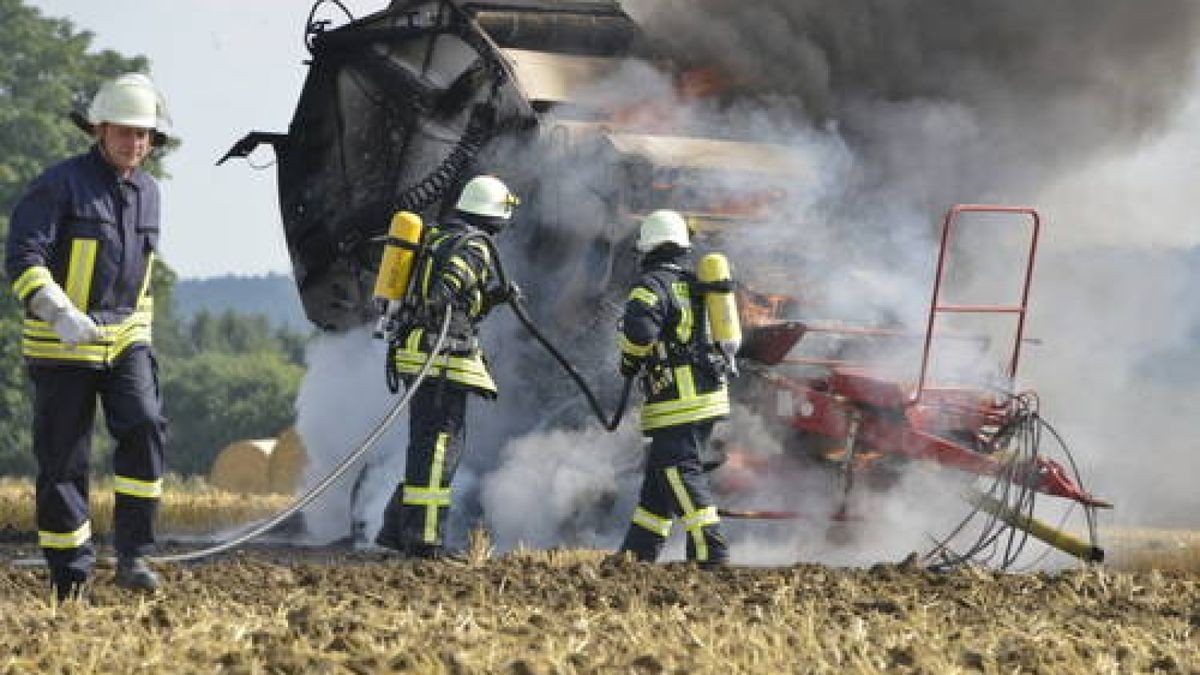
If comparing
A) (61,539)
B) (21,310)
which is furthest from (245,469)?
(61,539)

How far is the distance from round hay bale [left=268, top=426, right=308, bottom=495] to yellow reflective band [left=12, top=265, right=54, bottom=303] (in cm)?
1449

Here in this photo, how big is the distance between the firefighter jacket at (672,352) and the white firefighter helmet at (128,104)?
8.41ft

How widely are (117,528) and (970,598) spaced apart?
10.4ft

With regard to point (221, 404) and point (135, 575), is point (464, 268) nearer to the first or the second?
point (135, 575)

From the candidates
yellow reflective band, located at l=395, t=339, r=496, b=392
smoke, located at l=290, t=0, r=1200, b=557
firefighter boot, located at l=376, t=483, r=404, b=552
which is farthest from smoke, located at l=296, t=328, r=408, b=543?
yellow reflective band, located at l=395, t=339, r=496, b=392

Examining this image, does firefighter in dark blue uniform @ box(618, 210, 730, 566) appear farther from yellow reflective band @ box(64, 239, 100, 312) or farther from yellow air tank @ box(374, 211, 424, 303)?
yellow reflective band @ box(64, 239, 100, 312)

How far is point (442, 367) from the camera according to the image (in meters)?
8.78

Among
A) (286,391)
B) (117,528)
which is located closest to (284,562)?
(117,528)

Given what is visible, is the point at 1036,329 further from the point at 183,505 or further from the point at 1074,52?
the point at 183,505

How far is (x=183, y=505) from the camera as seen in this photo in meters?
14.1

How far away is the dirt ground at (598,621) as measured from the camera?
5547mm

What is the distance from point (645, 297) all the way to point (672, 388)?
0.43 meters

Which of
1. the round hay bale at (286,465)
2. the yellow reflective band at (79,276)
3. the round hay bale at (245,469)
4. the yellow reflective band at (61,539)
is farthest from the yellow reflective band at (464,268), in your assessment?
the round hay bale at (245,469)

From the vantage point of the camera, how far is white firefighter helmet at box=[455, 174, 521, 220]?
905cm
